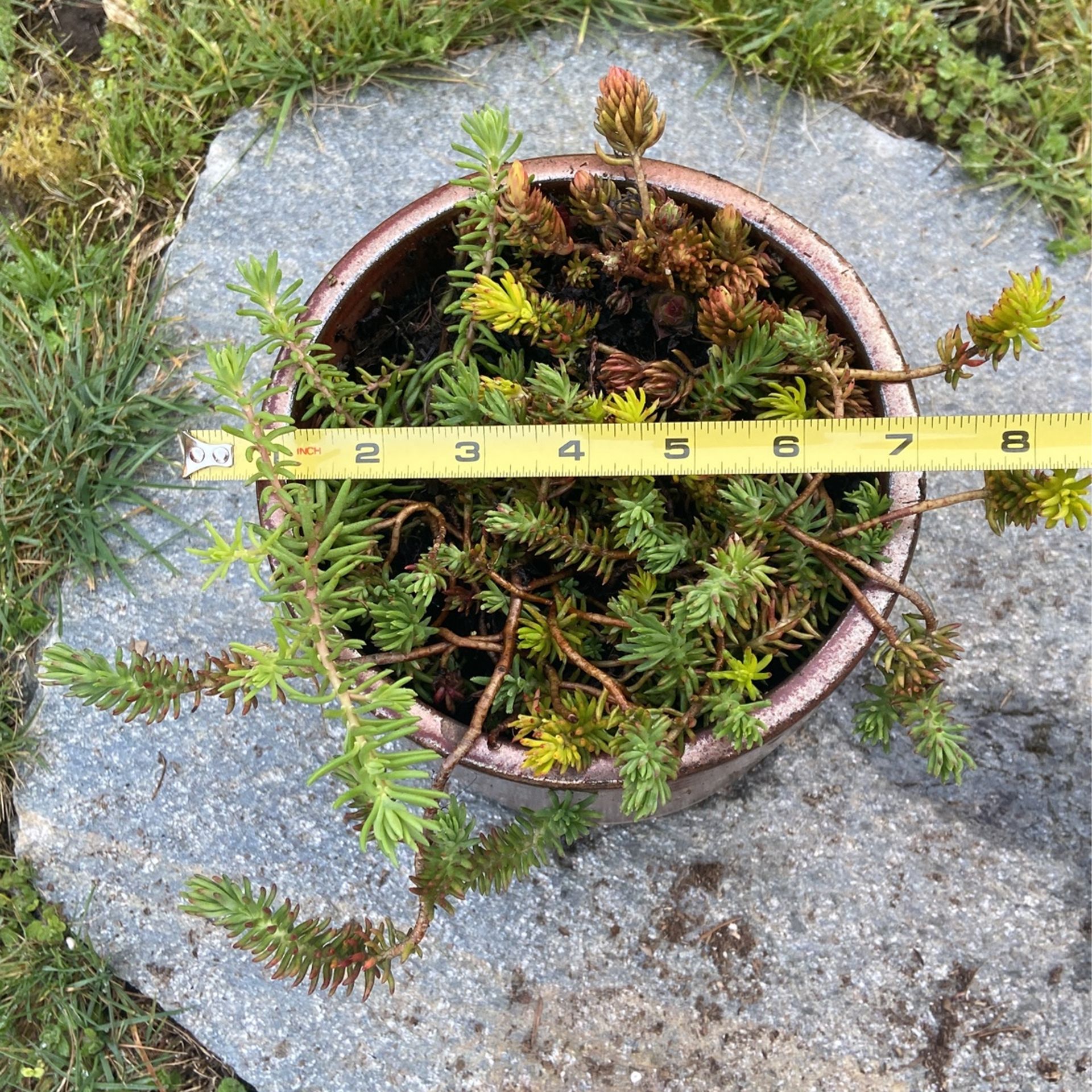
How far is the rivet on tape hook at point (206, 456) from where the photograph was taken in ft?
6.29

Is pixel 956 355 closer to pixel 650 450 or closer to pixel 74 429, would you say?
pixel 650 450

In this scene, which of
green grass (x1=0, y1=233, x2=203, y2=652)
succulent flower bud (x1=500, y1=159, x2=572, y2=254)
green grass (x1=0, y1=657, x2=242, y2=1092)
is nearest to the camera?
succulent flower bud (x1=500, y1=159, x2=572, y2=254)

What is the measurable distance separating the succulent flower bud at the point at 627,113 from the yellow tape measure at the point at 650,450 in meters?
0.50

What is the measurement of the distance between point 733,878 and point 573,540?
131cm

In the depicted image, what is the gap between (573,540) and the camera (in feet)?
5.75

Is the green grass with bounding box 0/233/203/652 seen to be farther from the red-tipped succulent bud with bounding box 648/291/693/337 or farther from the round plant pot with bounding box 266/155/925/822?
the red-tipped succulent bud with bounding box 648/291/693/337

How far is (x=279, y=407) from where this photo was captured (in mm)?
1863

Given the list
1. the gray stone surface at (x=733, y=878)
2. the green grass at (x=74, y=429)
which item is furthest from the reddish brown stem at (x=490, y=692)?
the green grass at (x=74, y=429)

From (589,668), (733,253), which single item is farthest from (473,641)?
(733,253)

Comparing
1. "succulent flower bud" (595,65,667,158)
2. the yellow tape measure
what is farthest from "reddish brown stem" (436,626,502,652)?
"succulent flower bud" (595,65,667,158)

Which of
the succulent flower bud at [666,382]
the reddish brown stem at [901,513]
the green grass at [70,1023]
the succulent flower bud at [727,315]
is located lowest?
the green grass at [70,1023]

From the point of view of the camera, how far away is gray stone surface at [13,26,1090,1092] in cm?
253

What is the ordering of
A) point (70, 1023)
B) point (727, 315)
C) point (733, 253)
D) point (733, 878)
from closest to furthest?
1. point (727, 315)
2. point (733, 253)
3. point (733, 878)
4. point (70, 1023)

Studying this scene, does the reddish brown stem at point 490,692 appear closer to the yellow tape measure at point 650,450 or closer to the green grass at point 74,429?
the yellow tape measure at point 650,450
